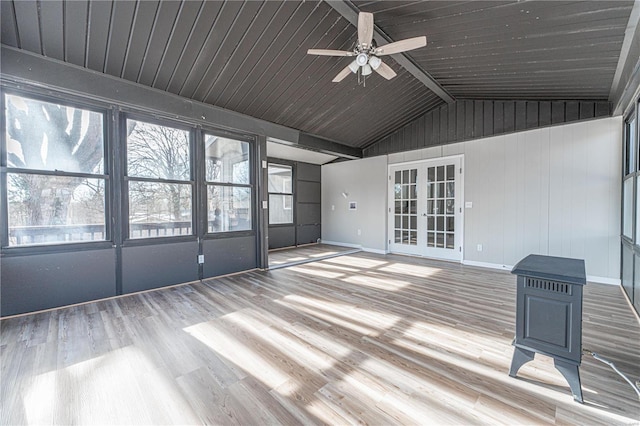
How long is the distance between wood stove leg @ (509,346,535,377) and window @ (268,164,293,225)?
602 cm

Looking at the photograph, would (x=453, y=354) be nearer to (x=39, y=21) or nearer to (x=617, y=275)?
(x=617, y=275)

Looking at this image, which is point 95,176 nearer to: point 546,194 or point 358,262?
point 358,262

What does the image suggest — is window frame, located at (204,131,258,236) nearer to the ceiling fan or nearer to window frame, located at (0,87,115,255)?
window frame, located at (0,87,115,255)

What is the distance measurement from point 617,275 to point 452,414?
14.0 feet

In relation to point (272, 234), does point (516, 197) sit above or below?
above

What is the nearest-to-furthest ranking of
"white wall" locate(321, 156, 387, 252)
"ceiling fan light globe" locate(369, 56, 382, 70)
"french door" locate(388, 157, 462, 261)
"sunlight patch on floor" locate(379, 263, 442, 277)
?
"ceiling fan light globe" locate(369, 56, 382, 70)
"sunlight patch on floor" locate(379, 263, 442, 277)
"french door" locate(388, 157, 462, 261)
"white wall" locate(321, 156, 387, 252)

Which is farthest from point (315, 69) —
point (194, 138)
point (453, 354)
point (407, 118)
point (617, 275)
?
point (617, 275)

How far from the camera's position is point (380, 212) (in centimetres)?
673

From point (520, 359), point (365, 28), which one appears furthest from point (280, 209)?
point (520, 359)

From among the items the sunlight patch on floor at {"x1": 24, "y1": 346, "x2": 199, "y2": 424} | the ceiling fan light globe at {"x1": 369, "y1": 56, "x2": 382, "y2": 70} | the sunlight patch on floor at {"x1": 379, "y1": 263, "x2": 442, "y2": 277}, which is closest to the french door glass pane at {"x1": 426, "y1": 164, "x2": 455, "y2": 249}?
the sunlight patch on floor at {"x1": 379, "y1": 263, "x2": 442, "y2": 277}

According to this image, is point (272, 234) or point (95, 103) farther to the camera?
point (272, 234)

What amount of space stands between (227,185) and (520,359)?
4.28 meters

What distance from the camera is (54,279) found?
3.09 meters

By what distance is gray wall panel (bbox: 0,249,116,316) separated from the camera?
2.85 m
